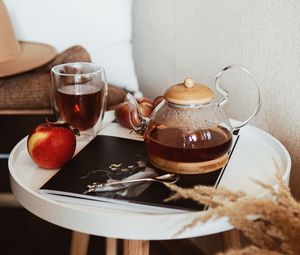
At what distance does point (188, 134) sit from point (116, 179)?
0.44ft

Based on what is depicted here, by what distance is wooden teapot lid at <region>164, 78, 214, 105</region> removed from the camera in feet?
2.60

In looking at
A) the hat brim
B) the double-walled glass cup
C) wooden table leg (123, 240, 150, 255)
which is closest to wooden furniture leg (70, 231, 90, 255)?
the double-walled glass cup

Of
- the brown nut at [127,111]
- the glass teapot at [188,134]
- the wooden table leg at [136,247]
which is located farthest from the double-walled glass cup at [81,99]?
the wooden table leg at [136,247]

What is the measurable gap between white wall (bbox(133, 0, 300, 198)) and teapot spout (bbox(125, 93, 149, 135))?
11.6 inches

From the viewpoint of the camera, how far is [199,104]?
2.63 feet

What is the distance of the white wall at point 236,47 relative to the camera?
0.97 metres

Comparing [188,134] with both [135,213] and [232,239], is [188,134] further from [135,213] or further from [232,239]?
[232,239]

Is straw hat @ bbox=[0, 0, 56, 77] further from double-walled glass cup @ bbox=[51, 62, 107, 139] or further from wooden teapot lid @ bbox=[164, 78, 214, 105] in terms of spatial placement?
wooden teapot lid @ bbox=[164, 78, 214, 105]

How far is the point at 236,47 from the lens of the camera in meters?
1.10

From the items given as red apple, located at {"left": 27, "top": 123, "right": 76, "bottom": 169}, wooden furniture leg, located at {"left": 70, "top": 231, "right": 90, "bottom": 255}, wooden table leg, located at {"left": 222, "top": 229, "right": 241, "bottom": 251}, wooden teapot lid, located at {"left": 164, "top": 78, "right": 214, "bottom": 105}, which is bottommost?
wooden furniture leg, located at {"left": 70, "top": 231, "right": 90, "bottom": 255}

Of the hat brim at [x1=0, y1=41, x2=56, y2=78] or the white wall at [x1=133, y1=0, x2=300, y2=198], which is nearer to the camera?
the white wall at [x1=133, y1=0, x2=300, y2=198]

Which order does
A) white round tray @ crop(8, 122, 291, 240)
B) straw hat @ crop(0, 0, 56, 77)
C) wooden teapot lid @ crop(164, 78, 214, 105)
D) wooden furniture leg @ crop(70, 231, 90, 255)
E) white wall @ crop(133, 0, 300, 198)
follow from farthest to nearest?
straw hat @ crop(0, 0, 56, 77) < wooden furniture leg @ crop(70, 231, 90, 255) < white wall @ crop(133, 0, 300, 198) < wooden teapot lid @ crop(164, 78, 214, 105) < white round tray @ crop(8, 122, 291, 240)

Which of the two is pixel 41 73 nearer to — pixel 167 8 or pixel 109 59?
pixel 109 59

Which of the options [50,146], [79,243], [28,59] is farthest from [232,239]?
[28,59]
